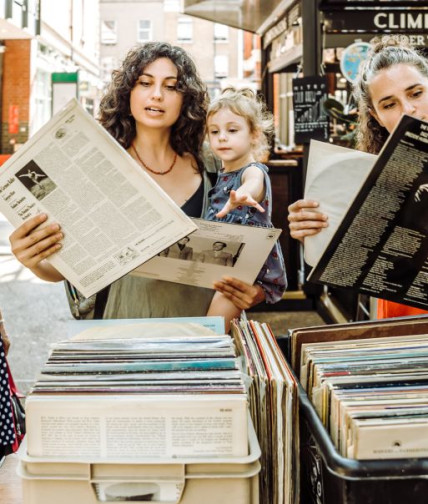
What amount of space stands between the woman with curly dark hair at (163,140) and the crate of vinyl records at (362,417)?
591 millimetres

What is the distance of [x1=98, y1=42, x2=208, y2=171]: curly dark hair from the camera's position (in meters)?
1.46

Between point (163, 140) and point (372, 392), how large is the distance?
1.02 meters

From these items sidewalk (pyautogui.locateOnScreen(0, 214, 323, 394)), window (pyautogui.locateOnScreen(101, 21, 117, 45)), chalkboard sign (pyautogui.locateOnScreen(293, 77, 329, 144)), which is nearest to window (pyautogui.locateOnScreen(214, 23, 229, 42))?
window (pyautogui.locateOnScreen(101, 21, 117, 45))

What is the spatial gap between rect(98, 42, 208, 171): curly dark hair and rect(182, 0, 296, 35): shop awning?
420cm

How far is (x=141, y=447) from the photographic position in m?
0.68

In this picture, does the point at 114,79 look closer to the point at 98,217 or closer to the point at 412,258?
the point at 98,217

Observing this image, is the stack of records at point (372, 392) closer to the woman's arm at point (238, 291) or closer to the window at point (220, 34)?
the woman's arm at point (238, 291)

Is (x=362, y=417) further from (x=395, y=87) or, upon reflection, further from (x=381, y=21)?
(x=381, y=21)

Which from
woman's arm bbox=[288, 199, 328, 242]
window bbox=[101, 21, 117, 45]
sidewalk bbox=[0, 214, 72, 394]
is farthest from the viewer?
window bbox=[101, 21, 117, 45]

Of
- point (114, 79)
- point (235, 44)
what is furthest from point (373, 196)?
point (235, 44)

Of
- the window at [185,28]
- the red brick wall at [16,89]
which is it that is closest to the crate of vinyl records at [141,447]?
the red brick wall at [16,89]

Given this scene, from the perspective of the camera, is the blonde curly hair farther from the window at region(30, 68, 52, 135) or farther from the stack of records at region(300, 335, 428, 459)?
the window at region(30, 68, 52, 135)

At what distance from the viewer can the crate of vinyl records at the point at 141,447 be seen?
678mm

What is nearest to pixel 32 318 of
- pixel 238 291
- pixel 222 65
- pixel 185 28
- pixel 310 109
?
pixel 310 109
